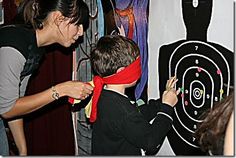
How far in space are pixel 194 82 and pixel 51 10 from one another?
0.37m

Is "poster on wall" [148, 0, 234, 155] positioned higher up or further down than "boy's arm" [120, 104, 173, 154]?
higher up

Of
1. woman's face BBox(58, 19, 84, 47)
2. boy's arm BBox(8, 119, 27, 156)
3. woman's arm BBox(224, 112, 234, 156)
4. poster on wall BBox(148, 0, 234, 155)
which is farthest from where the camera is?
boy's arm BBox(8, 119, 27, 156)

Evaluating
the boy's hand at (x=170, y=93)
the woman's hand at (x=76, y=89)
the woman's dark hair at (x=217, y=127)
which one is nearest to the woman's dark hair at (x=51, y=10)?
the woman's hand at (x=76, y=89)

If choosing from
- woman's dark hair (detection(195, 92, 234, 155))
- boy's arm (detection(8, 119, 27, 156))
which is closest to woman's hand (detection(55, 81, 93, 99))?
boy's arm (detection(8, 119, 27, 156))

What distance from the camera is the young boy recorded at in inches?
43.3

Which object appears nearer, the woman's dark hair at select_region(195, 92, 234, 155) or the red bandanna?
the woman's dark hair at select_region(195, 92, 234, 155)

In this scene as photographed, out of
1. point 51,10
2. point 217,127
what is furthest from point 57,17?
point 217,127

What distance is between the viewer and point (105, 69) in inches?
45.1

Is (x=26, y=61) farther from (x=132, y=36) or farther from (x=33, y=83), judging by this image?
(x=33, y=83)

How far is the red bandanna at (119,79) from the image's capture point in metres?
1.12

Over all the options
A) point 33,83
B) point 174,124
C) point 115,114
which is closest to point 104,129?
point 115,114

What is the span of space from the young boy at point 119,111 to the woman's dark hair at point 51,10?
3.4 inches

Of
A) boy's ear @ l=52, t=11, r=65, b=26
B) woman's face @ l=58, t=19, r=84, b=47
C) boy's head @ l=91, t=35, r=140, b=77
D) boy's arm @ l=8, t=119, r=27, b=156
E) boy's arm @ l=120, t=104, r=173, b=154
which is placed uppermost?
boy's ear @ l=52, t=11, r=65, b=26

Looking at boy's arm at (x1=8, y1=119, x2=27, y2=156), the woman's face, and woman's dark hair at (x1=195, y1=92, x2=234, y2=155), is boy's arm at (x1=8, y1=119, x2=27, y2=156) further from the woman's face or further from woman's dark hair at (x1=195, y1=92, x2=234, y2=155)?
woman's dark hair at (x1=195, y1=92, x2=234, y2=155)
